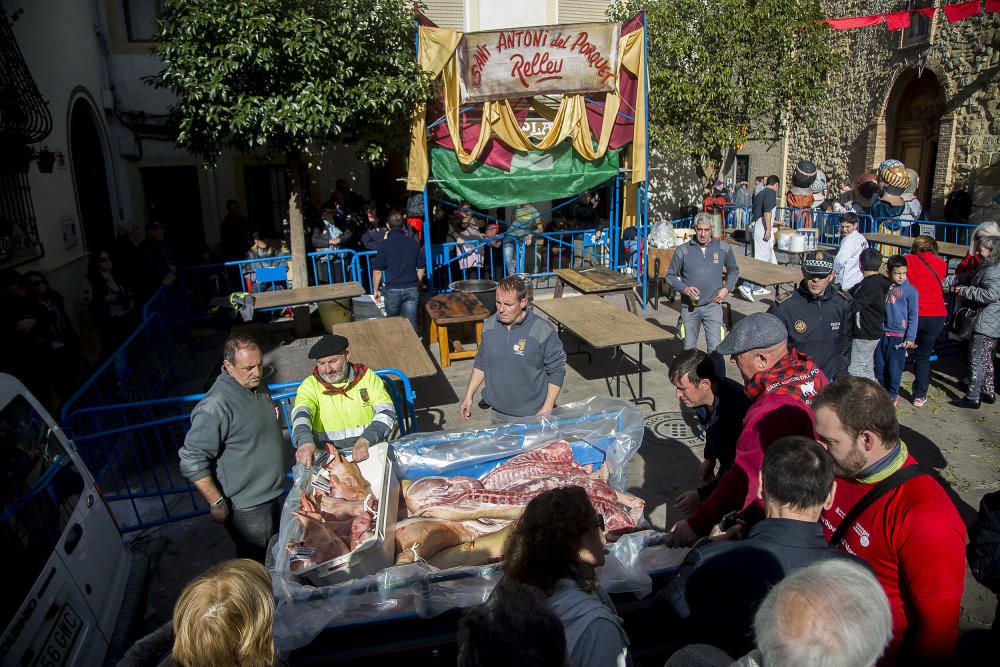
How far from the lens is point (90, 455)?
232 inches

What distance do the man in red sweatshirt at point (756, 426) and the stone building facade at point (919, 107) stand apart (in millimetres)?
13649

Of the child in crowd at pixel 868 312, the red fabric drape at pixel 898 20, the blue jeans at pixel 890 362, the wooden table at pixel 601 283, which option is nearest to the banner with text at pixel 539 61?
the wooden table at pixel 601 283

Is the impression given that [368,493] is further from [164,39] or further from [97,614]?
[164,39]

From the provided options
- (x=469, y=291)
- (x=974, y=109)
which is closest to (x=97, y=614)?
(x=469, y=291)

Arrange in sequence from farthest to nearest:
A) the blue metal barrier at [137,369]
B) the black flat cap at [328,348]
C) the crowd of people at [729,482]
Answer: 1. the blue metal barrier at [137,369]
2. the black flat cap at [328,348]
3. the crowd of people at [729,482]

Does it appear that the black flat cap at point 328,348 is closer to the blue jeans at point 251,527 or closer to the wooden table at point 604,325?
the blue jeans at point 251,527

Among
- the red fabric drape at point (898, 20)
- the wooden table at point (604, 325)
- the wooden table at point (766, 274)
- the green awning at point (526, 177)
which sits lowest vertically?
the wooden table at point (604, 325)

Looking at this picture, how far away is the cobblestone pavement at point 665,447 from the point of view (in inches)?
200

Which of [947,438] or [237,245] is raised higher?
[237,245]

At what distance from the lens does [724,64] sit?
555 inches

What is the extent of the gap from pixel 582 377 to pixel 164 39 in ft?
23.4

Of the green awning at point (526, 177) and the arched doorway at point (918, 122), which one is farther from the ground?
the arched doorway at point (918, 122)

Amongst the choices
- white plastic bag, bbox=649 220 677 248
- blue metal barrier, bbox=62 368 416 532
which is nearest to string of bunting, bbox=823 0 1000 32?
white plastic bag, bbox=649 220 677 248

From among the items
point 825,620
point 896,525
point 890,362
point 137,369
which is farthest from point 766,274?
point 825,620
